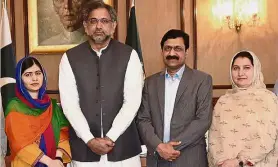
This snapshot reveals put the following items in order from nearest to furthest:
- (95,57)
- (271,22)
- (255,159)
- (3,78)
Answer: (255,159), (95,57), (3,78), (271,22)

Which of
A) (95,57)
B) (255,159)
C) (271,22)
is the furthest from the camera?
(271,22)

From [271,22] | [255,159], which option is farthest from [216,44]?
[255,159]

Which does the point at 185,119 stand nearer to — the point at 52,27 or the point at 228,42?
the point at 228,42

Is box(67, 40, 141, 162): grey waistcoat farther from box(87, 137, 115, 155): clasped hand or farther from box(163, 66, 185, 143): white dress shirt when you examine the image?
box(163, 66, 185, 143): white dress shirt

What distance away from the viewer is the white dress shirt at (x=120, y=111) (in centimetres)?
279

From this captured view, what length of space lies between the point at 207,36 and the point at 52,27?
1.83m

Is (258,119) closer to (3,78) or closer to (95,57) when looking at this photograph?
(95,57)

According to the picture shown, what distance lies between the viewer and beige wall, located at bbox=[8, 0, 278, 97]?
4.94m

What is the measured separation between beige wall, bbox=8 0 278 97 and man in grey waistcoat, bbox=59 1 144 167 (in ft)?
6.99

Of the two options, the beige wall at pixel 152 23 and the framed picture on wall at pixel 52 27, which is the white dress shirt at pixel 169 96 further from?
the framed picture on wall at pixel 52 27

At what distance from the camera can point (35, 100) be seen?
9.52 feet

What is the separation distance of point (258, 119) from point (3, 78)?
2449 mm

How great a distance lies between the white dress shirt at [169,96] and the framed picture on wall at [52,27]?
234 centimetres

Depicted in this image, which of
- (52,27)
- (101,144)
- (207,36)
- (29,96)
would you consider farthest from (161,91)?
(52,27)
